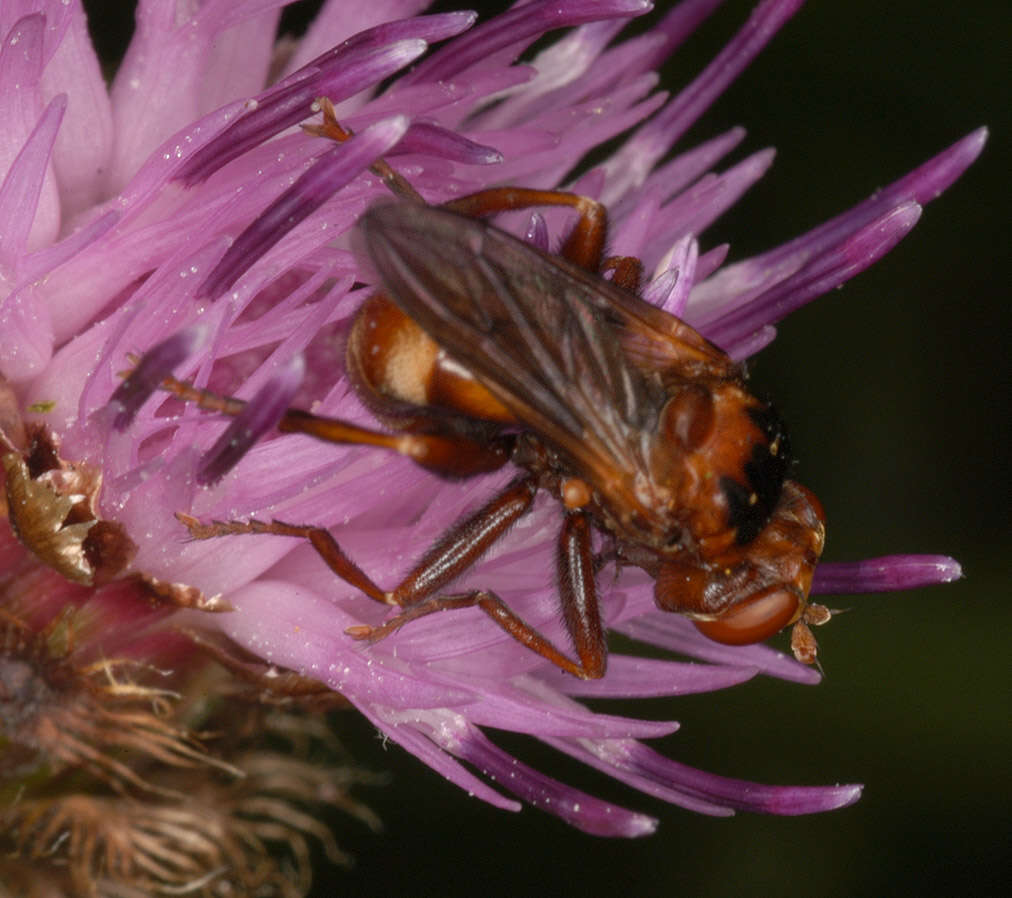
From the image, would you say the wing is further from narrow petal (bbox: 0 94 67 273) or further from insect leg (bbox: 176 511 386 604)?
narrow petal (bbox: 0 94 67 273)

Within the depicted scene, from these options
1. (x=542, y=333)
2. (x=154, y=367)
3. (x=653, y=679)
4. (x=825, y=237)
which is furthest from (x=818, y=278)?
(x=154, y=367)

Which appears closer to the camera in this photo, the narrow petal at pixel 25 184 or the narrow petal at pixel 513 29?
the narrow petal at pixel 25 184

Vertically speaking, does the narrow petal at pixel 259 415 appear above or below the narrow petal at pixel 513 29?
below

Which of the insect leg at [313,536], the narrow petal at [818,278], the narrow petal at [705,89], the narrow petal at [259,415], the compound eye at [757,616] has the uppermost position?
the narrow petal at [259,415]

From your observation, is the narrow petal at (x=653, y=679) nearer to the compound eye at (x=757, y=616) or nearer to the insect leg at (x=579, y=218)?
the compound eye at (x=757, y=616)

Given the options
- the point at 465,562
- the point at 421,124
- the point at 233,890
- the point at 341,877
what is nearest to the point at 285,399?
the point at 465,562

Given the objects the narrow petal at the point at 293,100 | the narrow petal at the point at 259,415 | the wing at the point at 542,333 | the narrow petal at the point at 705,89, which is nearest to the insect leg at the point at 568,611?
the wing at the point at 542,333

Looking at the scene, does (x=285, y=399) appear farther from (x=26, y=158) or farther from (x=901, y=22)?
(x=901, y=22)
